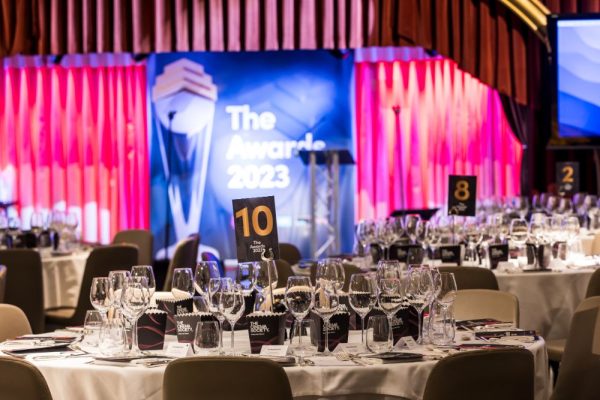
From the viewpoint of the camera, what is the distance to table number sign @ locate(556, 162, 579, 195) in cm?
1044

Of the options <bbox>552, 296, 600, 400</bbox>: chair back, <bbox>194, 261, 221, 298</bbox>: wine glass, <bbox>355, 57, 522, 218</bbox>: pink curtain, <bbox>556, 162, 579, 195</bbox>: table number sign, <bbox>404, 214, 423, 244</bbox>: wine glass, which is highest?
<bbox>355, 57, 522, 218</bbox>: pink curtain

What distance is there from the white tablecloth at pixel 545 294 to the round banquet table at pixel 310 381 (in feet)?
Answer: 8.99

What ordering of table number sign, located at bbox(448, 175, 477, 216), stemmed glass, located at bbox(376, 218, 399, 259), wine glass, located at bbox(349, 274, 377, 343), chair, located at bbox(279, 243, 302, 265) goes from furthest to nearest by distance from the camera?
chair, located at bbox(279, 243, 302, 265)
table number sign, located at bbox(448, 175, 477, 216)
stemmed glass, located at bbox(376, 218, 399, 259)
wine glass, located at bbox(349, 274, 377, 343)

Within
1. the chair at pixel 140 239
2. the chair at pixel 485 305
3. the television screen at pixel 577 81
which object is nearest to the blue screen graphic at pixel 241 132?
the chair at pixel 140 239

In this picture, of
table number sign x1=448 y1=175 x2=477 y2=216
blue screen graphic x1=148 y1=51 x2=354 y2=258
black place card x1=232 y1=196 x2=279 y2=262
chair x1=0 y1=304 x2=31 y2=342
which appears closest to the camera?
black place card x1=232 y1=196 x2=279 y2=262

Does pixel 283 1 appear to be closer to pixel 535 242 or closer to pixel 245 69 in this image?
pixel 245 69

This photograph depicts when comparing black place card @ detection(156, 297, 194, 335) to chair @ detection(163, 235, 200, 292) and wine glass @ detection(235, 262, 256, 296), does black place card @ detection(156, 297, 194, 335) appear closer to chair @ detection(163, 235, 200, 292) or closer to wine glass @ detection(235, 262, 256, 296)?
wine glass @ detection(235, 262, 256, 296)

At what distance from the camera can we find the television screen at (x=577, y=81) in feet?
33.6

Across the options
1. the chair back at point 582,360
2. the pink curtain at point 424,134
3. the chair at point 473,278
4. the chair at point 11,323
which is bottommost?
the chair back at point 582,360

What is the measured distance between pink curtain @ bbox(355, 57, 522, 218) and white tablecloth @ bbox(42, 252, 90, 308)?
5.15 meters

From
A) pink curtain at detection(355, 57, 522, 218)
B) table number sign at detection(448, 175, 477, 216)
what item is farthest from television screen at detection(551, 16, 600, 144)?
table number sign at detection(448, 175, 477, 216)

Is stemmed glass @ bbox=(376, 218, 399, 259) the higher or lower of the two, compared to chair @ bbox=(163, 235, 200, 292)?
higher

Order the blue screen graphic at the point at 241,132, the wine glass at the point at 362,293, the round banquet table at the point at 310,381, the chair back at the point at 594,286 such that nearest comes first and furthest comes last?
the round banquet table at the point at 310,381
the wine glass at the point at 362,293
the chair back at the point at 594,286
the blue screen graphic at the point at 241,132

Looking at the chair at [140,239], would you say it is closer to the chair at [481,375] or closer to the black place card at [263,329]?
the black place card at [263,329]
